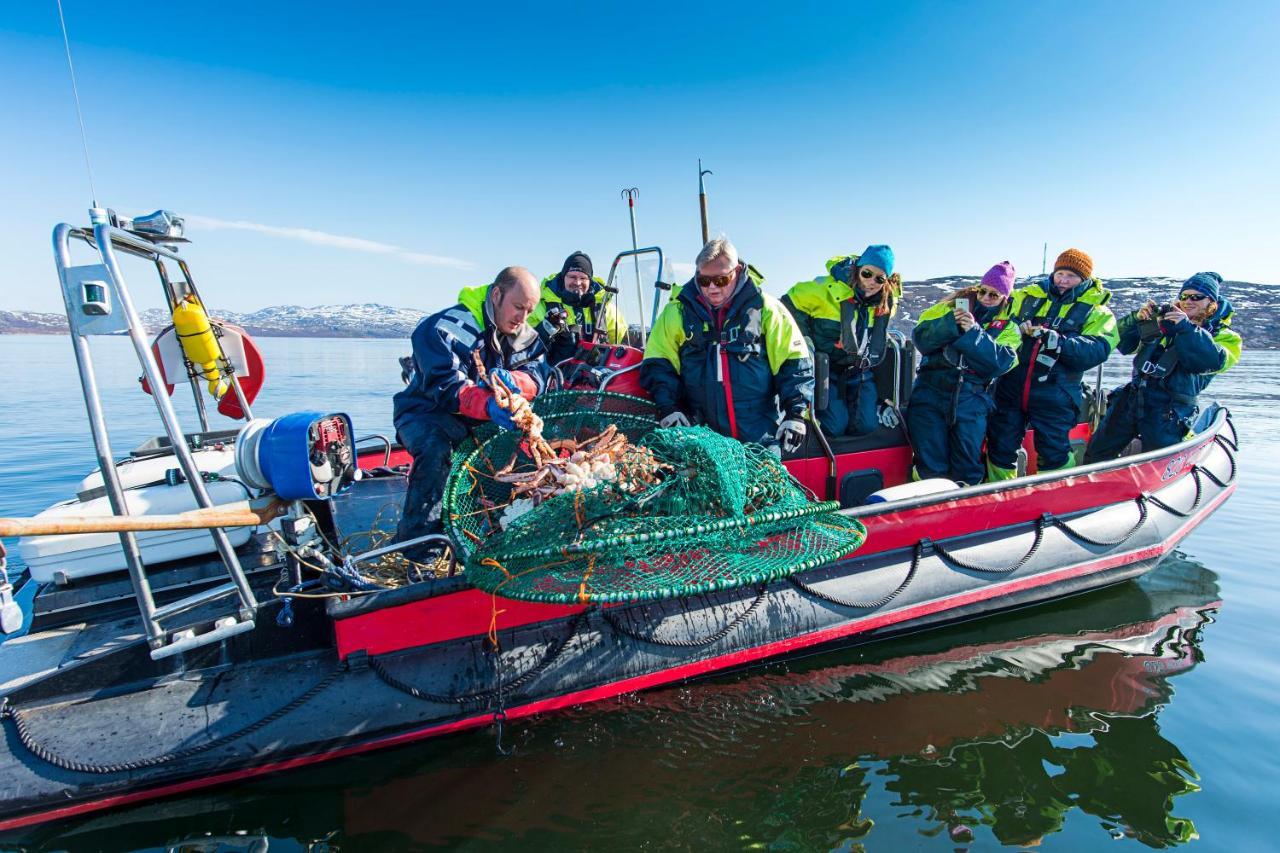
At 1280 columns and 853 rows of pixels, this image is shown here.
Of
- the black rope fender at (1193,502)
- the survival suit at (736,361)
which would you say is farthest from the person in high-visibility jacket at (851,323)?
the black rope fender at (1193,502)

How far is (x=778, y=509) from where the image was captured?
103 inches

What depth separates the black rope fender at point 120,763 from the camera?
Answer: 2387mm

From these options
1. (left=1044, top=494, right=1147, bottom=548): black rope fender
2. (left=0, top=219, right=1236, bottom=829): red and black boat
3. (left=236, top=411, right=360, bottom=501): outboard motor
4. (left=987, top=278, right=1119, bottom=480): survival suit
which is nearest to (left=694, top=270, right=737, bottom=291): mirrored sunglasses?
(left=0, top=219, right=1236, bottom=829): red and black boat

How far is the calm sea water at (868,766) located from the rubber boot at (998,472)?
1.10 m

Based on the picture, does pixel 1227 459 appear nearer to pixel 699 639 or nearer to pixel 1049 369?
pixel 1049 369

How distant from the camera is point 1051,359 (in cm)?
468

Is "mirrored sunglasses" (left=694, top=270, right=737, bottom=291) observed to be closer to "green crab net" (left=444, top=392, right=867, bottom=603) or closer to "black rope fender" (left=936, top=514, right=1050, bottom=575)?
"green crab net" (left=444, top=392, right=867, bottom=603)

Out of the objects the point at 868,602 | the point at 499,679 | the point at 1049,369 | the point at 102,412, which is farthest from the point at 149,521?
the point at 1049,369

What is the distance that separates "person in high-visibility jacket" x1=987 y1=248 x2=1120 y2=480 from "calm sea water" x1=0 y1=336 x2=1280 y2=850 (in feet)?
4.29

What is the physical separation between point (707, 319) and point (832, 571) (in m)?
1.56

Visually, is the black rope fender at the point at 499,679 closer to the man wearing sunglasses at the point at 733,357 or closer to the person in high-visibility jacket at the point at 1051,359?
the man wearing sunglasses at the point at 733,357

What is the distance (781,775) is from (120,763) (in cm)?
264

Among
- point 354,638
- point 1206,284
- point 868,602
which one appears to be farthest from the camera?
point 1206,284

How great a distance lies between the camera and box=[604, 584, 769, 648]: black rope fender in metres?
3.17
